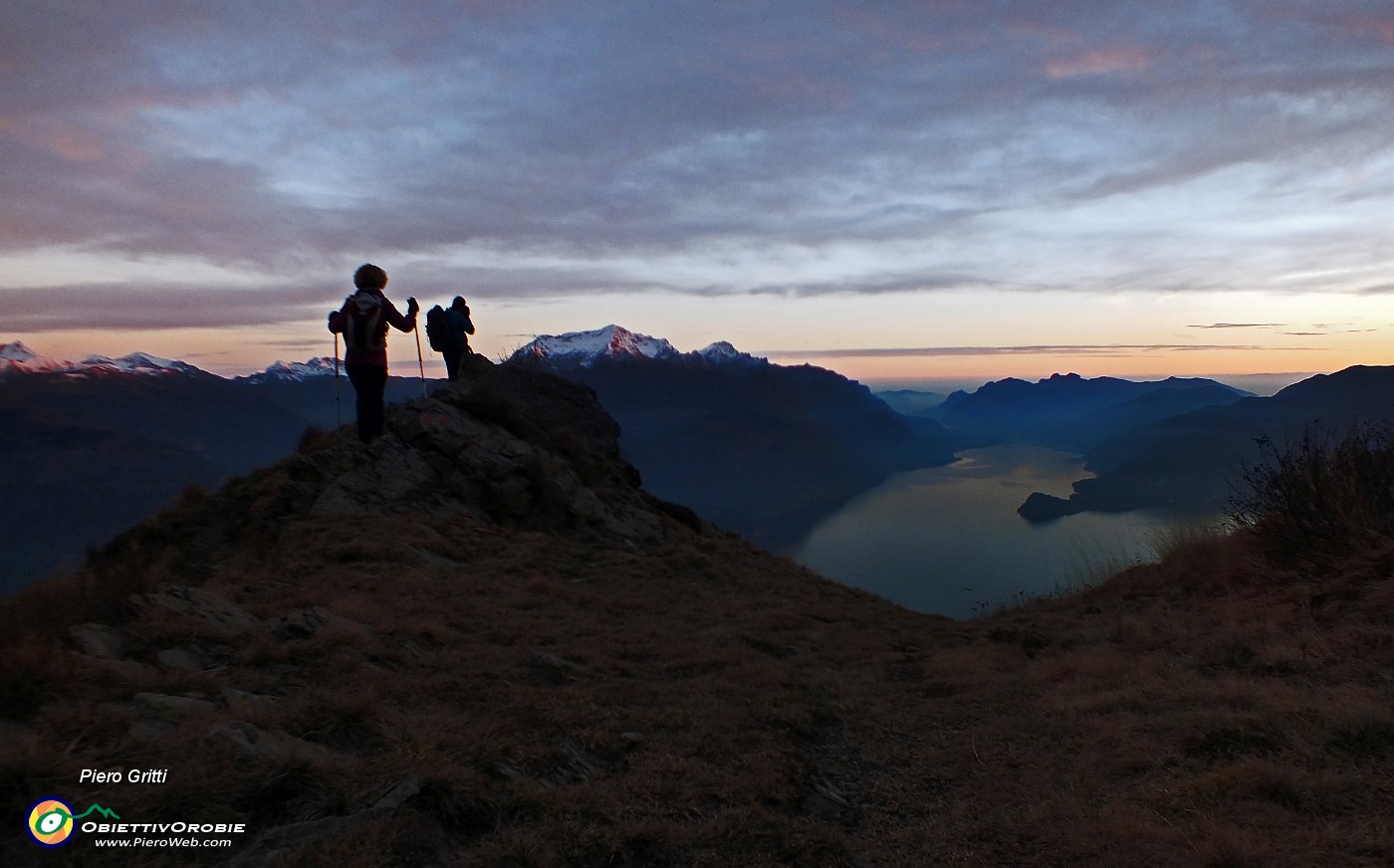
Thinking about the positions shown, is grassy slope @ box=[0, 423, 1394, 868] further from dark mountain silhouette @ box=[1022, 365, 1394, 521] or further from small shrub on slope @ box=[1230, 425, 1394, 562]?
dark mountain silhouette @ box=[1022, 365, 1394, 521]

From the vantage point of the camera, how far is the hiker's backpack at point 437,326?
765 inches

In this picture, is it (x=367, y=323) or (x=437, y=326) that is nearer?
(x=367, y=323)

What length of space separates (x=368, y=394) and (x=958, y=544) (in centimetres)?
9179

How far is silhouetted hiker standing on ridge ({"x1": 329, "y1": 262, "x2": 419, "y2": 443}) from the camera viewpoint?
1117 centimetres

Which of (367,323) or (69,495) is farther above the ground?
(367,323)

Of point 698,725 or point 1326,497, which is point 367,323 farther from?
point 1326,497

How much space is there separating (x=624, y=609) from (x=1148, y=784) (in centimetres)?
688

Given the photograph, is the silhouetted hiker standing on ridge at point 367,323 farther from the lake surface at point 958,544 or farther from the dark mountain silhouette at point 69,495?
the dark mountain silhouette at point 69,495

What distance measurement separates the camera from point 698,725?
18.6 ft

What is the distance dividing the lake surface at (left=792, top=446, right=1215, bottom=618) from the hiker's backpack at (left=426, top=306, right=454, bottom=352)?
3181cm

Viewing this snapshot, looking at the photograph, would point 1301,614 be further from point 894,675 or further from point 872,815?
point 872,815
